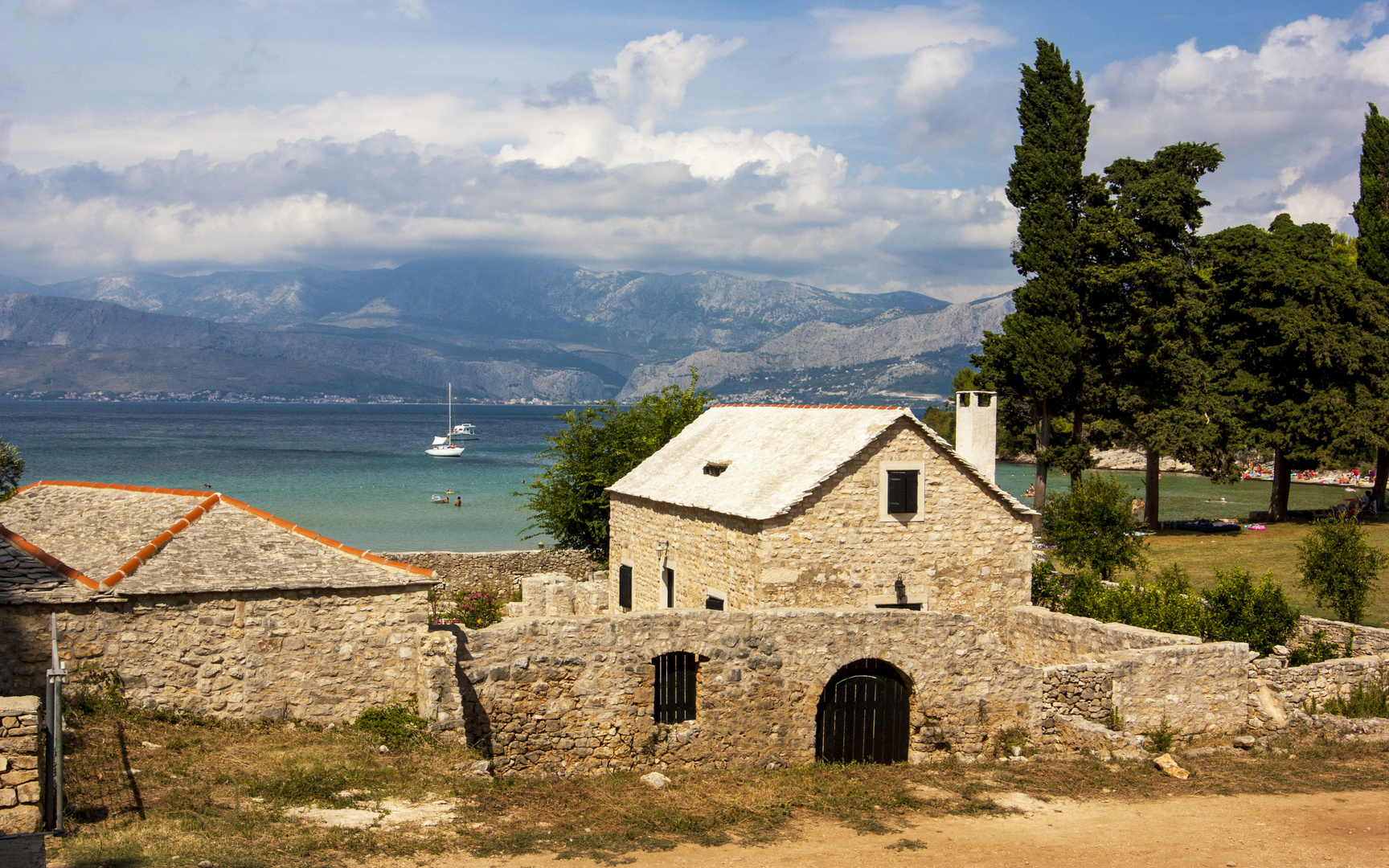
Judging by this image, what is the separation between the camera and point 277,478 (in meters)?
108

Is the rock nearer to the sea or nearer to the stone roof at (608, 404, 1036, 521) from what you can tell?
the stone roof at (608, 404, 1036, 521)

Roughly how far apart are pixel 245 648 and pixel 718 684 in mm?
7738

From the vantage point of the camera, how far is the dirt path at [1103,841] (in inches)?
508

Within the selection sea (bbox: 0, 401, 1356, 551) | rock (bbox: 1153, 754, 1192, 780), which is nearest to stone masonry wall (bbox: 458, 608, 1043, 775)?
rock (bbox: 1153, 754, 1192, 780)

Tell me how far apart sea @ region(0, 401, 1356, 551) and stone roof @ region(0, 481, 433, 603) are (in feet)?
122

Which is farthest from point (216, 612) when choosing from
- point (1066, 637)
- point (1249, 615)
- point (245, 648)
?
point (1249, 615)

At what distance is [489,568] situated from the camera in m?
35.3

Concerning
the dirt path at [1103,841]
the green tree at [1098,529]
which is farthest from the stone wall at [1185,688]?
the green tree at [1098,529]

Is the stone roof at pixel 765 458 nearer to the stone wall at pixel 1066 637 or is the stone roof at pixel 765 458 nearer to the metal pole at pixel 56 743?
the stone wall at pixel 1066 637

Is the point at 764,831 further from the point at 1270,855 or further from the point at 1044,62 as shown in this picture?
the point at 1044,62

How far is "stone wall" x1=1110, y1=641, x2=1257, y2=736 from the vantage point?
1981 centimetres

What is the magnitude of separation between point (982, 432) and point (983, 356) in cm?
2499

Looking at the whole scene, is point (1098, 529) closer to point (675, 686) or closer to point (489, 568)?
point (489, 568)

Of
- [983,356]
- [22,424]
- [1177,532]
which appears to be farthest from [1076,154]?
[22,424]
